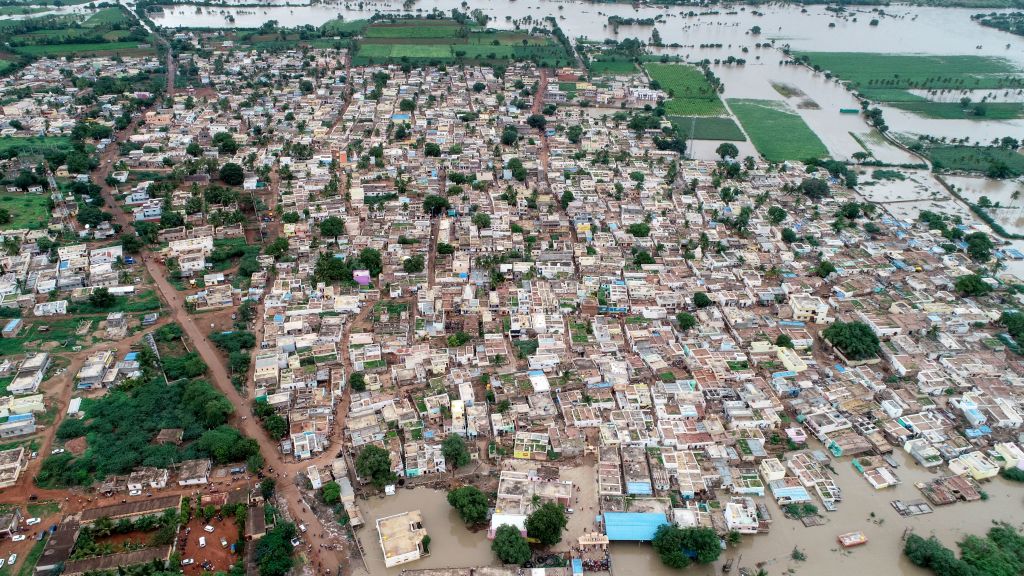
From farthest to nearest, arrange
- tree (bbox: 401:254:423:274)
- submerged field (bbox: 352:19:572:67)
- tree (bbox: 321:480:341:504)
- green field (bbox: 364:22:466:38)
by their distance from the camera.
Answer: green field (bbox: 364:22:466:38) < submerged field (bbox: 352:19:572:67) < tree (bbox: 401:254:423:274) < tree (bbox: 321:480:341:504)

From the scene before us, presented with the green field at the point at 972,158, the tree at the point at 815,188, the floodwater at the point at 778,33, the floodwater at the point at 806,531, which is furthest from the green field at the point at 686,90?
the floodwater at the point at 806,531

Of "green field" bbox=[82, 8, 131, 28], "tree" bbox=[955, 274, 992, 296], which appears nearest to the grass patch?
"green field" bbox=[82, 8, 131, 28]

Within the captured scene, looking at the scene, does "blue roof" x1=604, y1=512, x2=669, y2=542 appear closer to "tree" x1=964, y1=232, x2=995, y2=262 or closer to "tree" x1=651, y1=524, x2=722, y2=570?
"tree" x1=651, y1=524, x2=722, y2=570

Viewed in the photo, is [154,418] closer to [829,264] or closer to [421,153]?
[421,153]

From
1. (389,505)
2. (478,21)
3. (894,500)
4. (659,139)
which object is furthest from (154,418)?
(478,21)

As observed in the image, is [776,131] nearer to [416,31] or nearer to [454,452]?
[454,452]

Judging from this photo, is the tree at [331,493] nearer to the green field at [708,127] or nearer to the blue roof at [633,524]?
the blue roof at [633,524]
